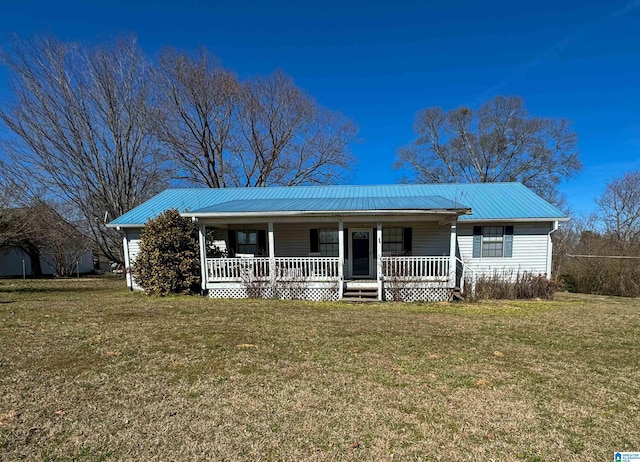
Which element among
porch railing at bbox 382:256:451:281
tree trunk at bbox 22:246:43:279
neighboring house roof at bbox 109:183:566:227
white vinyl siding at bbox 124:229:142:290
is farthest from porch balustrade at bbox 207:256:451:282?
tree trunk at bbox 22:246:43:279

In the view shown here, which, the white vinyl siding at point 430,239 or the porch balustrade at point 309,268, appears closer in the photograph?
the porch balustrade at point 309,268

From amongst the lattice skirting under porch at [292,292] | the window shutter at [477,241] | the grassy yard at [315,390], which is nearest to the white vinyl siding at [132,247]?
the lattice skirting under porch at [292,292]

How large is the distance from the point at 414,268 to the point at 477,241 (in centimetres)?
366

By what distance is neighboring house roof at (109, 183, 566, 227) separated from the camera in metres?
10.8

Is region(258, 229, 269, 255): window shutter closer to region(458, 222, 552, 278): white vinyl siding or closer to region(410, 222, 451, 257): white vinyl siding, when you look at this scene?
region(410, 222, 451, 257): white vinyl siding

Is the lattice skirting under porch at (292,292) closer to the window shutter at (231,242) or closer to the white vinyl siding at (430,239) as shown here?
the window shutter at (231,242)

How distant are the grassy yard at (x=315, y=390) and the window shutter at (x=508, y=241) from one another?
5510 millimetres

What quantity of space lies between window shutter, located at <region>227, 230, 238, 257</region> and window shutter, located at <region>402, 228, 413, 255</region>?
6954 mm

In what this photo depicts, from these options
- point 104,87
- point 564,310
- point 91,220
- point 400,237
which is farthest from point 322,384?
point 104,87

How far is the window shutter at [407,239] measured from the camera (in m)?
13.3

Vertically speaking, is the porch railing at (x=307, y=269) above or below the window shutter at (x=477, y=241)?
below

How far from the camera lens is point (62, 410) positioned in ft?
10.9

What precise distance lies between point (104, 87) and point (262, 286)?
1581cm

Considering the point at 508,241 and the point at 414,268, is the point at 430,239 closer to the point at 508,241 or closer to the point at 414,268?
the point at 414,268
